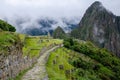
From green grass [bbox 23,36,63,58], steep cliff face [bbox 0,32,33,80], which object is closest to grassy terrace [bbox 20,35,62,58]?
green grass [bbox 23,36,63,58]

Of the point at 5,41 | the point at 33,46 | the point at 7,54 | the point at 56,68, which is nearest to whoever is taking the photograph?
the point at 7,54

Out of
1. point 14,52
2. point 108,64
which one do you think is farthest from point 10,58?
point 108,64

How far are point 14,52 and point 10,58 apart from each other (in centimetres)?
137

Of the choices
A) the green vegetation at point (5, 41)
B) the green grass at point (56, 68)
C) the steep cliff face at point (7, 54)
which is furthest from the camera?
the green grass at point (56, 68)


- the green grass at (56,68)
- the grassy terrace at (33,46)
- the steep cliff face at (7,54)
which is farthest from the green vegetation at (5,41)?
the grassy terrace at (33,46)

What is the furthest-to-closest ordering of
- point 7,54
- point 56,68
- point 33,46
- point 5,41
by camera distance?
point 33,46, point 56,68, point 5,41, point 7,54

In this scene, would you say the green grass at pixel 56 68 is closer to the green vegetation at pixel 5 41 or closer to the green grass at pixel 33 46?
the green grass at pixel 33 46

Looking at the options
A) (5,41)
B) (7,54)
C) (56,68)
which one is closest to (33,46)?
(56,68)

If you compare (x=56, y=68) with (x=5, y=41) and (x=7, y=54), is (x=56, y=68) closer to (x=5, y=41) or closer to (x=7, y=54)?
(x=5, y=41)

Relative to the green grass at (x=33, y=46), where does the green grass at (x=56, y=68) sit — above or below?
below

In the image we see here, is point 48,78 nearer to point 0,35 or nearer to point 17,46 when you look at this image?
point 17,46

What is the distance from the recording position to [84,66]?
70.2 metres

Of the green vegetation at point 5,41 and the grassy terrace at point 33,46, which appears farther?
the grassy terrace at point 33,46

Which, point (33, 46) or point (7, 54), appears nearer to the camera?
point (7, 54)
